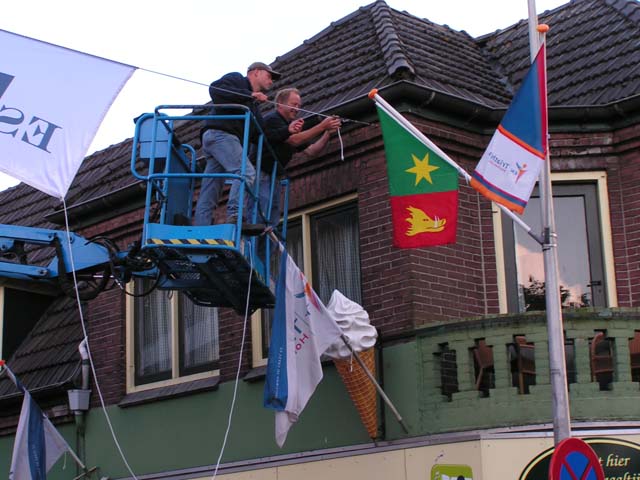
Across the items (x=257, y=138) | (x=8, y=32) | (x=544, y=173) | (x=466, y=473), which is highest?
(x=8, y=32)

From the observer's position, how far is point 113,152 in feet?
63.2

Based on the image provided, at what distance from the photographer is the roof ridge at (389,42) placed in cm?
1366

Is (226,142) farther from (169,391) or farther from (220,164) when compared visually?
(169,391)

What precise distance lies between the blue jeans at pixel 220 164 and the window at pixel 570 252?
129 inches

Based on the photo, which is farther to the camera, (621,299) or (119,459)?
(119,459)

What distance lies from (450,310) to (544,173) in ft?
9.03

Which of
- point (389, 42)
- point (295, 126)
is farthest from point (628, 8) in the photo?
point (295, 126)

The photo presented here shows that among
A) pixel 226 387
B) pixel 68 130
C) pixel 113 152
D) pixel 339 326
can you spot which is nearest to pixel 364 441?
pixel 339 326

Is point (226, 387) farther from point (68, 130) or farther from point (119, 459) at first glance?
point (68, 130)

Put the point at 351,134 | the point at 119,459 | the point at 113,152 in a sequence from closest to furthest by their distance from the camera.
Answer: the point at 351,134 < the point at 119,459 < the point at 113,152

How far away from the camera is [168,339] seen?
1575 cm

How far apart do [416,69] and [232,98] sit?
2957 mm

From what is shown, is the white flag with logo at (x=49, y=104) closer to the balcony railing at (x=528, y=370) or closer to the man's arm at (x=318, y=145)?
the man's arm at (x=318, y=145)

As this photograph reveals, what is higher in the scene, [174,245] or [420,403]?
[174,245]
